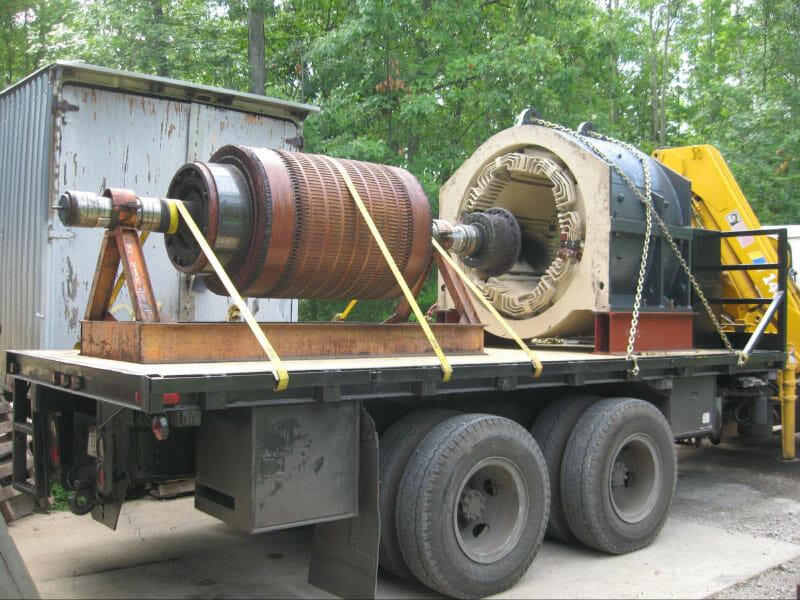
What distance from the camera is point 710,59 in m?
24.2

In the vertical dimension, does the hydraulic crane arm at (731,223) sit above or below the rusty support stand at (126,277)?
above

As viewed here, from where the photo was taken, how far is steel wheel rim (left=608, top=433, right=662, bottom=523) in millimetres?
5781

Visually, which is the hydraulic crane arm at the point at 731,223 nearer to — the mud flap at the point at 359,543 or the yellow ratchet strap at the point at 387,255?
the yellow ratchet strap at the point at 387,255

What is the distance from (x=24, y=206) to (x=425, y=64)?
7.91 m

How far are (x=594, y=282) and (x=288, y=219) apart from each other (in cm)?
276

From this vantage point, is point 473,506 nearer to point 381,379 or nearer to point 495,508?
point 495,508

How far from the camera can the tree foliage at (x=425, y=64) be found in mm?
12062

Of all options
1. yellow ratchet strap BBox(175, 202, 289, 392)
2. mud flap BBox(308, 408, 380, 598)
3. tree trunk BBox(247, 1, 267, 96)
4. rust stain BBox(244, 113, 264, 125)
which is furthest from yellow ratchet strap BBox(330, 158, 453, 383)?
tree trunk BBox(247, 1, 267, 96)

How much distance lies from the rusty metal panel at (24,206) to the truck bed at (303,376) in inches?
66.3

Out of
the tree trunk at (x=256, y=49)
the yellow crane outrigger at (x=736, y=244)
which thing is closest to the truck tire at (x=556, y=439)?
the yellow crane outrigger at (x=736, y=244)

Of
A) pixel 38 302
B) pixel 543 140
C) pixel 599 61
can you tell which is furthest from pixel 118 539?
pixel 599 61

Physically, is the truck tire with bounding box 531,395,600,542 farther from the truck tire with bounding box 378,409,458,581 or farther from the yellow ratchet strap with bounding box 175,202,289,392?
the yellow ratchet strap with bounding box 175,202,289,392

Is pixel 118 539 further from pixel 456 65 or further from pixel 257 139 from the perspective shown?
pixel 456 65

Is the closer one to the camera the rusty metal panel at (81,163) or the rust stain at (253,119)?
the rusty metal panel at (81,163)
